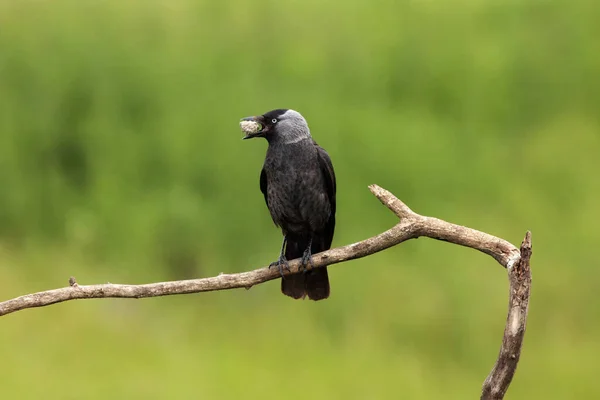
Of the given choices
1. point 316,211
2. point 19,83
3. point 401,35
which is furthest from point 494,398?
point 19,83

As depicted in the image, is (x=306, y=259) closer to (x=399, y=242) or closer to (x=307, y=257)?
(x=307, y=257)

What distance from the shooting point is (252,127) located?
5.55 meters

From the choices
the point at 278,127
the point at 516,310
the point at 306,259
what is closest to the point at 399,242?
the point at 516,310

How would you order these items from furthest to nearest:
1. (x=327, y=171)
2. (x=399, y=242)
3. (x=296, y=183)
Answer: (x=327, y=171) < (x=296, y=183) < (x=399, y=242)

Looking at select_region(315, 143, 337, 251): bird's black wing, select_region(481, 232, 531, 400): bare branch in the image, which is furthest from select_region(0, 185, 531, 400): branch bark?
select_region(315, 143, 337, 251): bird's black wing

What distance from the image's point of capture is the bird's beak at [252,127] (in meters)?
5.52

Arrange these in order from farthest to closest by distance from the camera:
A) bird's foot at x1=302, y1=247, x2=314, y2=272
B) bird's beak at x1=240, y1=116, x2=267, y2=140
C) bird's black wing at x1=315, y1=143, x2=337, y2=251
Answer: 1. bird's black wing at x1=315, y1=143, x2=337, y2=251
2. bird's beak at x1=240, y1=116, x2=267, y2=140
3. bird's foot at x1=302, y1=247, x2=314, y2=272

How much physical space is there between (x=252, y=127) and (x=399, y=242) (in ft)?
4.94

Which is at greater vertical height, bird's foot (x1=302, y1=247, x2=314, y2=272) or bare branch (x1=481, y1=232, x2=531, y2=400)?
bird's foot (x1=302, y1=247, x2=314, y2=272)

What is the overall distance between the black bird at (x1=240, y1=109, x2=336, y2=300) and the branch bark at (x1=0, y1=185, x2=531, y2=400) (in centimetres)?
64

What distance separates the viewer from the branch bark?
12.9 ft

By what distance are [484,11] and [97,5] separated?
4472 millimetres

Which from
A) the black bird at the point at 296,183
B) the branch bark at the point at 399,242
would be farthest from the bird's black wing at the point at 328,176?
the branch bark at the point at 399,242

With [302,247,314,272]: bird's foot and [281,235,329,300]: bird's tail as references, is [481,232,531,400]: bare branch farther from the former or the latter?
[281,235,329,300]: bird's tail
